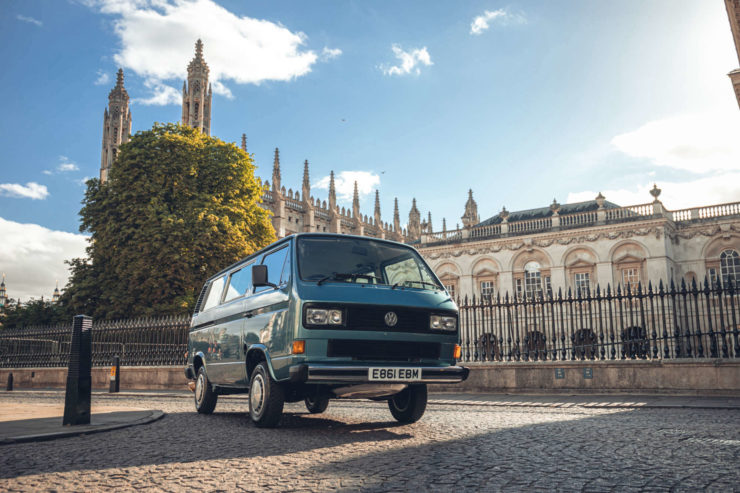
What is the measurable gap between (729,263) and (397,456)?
3895 centimetres

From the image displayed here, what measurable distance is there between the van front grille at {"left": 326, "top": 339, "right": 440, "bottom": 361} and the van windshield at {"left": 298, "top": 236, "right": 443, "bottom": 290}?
2.32 feet

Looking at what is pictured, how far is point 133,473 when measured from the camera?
4398 mm

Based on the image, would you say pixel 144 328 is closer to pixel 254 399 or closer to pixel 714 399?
pixel 254 399

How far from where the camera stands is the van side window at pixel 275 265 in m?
7.06

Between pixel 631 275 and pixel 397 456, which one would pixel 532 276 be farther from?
pixel 397 456

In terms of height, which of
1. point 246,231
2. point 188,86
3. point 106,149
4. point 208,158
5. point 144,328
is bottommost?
point 144,328

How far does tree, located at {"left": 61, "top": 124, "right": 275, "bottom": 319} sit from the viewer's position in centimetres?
2584

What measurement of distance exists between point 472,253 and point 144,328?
94.9 feet

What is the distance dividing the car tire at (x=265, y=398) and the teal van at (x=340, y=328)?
11 millimetres

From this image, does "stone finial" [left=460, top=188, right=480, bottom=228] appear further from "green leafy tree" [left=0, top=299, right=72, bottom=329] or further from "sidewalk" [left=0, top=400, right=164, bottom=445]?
"sidewalk" [left=0, top=400, right=164, bottom=445]

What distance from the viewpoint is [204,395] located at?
29.7ft

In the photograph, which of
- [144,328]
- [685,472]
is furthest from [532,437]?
[144,328]

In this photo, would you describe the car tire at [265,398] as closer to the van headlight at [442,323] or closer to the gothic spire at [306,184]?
the van headlight at [442,323]

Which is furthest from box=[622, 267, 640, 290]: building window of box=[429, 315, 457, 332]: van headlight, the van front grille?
the van front grille
